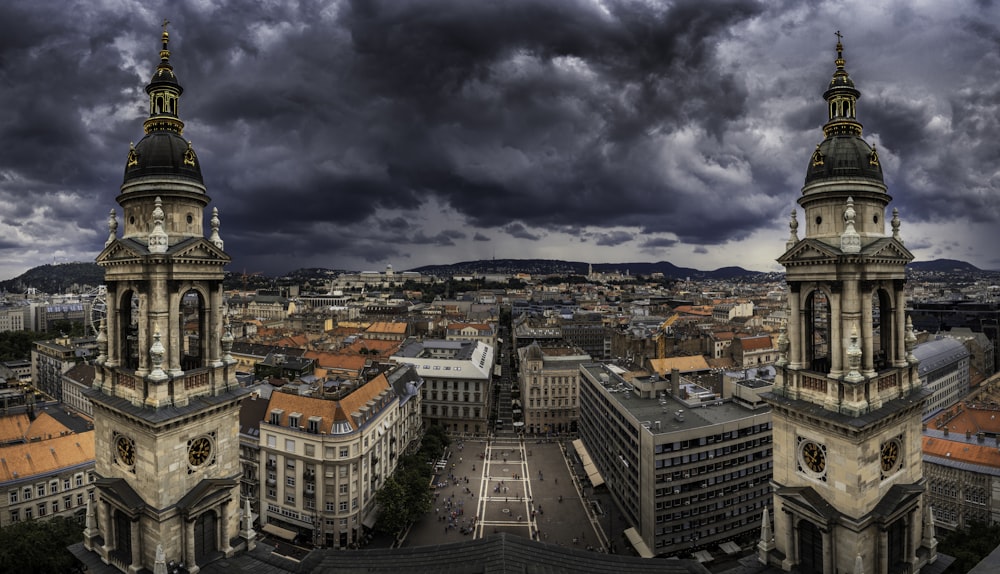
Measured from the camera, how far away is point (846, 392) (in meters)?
21.6

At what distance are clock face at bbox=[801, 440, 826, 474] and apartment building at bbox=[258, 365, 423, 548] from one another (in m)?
45.4

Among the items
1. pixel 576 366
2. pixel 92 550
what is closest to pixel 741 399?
pixel 576 366

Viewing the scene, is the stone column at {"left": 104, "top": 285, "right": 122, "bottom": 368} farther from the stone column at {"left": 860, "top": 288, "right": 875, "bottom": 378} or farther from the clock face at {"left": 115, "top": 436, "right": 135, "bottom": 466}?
the stone column at {"left": 860, "top": 288, "right": 875, "bottom": 378}

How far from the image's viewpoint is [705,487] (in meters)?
57.5

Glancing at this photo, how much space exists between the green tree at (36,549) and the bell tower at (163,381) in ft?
78.0

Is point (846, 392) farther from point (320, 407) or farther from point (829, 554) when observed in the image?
point (320, 407)

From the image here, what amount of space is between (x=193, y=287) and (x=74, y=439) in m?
51.1

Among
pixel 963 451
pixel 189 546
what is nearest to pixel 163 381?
pixel 189 546

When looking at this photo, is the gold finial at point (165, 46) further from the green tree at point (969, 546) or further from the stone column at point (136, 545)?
the green tree at point (969, 546)

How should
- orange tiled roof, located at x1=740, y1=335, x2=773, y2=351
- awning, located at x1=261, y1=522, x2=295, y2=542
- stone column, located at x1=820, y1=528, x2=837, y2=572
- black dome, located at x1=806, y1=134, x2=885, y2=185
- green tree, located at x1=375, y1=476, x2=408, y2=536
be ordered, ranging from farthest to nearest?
orange tiled roof, located at x1=740, y1=335, x2=773, y2=351 → green tree, located at x1=375, y1=476, x2=408, y2=536 → awning, located at x1=261, y1=522, x2=295, y2=542 → black dome, located at x1=806, y1=134, x2=885, y2=185 → stone column, located at x1=820, y1=528, x2=837, y2=572

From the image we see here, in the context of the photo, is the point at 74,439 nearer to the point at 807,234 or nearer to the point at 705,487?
the point at 705,487

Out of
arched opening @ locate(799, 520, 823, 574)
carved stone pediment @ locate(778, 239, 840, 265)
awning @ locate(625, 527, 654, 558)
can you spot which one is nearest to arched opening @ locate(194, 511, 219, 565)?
arched opening @ locate(799, 520, 823, 574)

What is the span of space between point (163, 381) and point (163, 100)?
12.7m

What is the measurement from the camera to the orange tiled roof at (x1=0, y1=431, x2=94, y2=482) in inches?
2125
